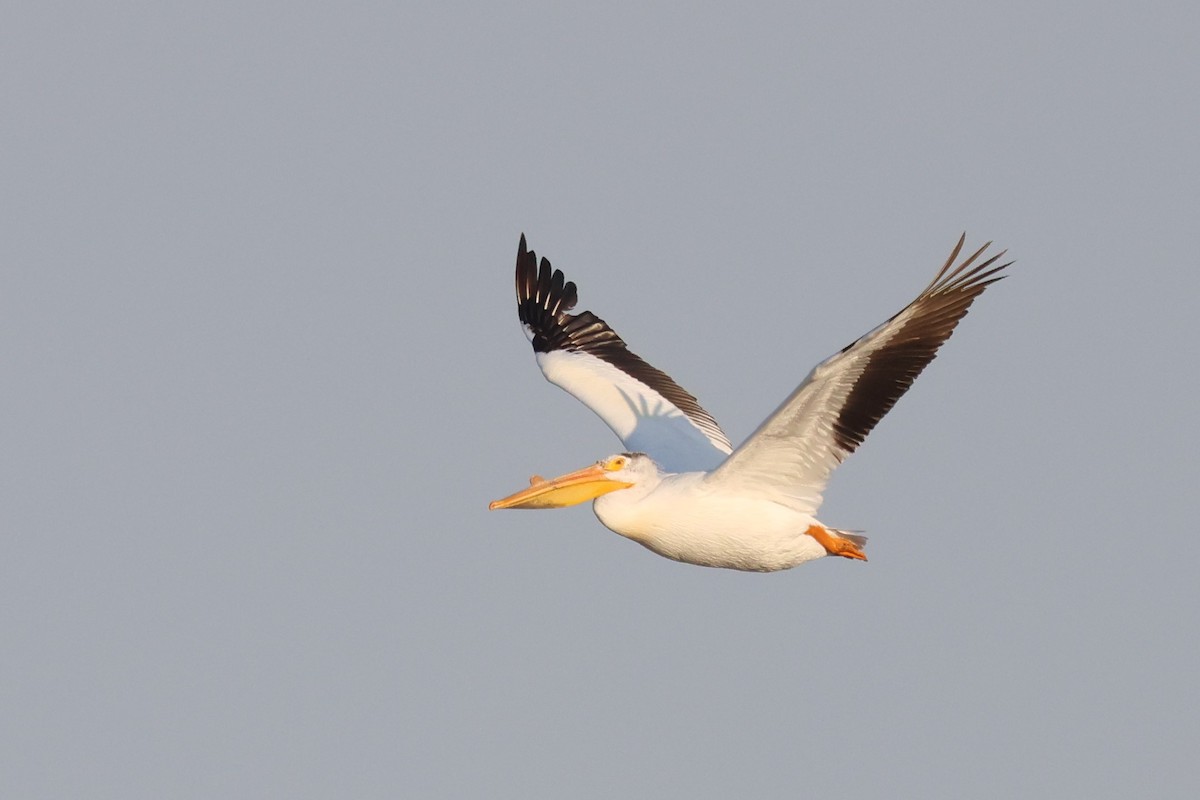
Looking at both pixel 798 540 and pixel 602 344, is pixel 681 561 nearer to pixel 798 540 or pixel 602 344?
pixel 798 540

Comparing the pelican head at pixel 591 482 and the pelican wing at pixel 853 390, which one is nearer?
the pelican wing at pixel 853 390

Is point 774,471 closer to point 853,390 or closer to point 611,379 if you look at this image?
point 853,390

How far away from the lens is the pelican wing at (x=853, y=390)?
33.1ft

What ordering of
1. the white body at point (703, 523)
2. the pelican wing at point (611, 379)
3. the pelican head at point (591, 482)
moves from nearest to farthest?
the white body at point (703, 523)
the pelican head at point (591, 482)
the pelican wing at point (611, 379)

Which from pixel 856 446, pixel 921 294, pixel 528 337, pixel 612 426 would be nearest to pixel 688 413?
pixel 612 426

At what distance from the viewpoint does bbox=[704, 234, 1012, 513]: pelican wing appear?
33.1ft

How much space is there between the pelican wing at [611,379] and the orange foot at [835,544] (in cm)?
148

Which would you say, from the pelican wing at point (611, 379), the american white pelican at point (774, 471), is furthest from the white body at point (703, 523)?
the pelican wing at point (611, 379)

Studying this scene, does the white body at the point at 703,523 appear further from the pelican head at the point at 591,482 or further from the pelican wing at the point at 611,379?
the pelican wing at the point at 611,379

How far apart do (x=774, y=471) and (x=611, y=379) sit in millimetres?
3177

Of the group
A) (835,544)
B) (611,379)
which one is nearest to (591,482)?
(835,544)

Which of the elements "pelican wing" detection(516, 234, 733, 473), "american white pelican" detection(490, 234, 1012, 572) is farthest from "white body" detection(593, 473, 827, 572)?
"pelican wing" detection(516, 234, 733, 473)

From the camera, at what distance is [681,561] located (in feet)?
37.0

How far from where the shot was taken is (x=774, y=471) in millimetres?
11008
